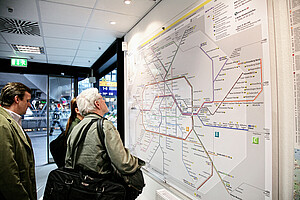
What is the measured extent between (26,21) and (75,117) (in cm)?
186

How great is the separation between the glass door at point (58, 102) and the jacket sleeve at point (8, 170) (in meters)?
4.88

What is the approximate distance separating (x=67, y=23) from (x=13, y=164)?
2.48 metres

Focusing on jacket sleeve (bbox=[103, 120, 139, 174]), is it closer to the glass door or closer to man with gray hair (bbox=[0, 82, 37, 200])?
man with gray hair (bbox=[0, 82, 37, 200])

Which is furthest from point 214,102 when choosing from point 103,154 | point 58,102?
A: point 58,102

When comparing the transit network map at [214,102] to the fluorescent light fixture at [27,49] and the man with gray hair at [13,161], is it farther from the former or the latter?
the fluorescent light fixture at [27,49]

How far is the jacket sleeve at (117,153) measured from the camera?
1501mm

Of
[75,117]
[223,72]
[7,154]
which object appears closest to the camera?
[7,154]

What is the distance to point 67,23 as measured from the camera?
3.14 m

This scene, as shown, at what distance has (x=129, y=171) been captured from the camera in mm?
1542

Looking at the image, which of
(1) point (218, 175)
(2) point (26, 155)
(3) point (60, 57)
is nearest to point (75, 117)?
(2) point (26, 155)

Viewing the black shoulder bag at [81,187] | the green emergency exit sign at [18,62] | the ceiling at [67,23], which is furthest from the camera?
the green emergency exit sign at [18,62]

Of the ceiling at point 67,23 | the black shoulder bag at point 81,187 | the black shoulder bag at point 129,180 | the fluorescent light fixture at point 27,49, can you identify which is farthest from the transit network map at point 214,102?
the fluorescent light fixture at point 27,49

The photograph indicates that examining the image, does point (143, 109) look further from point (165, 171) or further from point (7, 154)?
point (7, 154)

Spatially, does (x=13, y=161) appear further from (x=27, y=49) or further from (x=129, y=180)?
(x=27, y=49)
